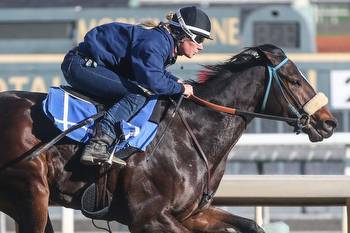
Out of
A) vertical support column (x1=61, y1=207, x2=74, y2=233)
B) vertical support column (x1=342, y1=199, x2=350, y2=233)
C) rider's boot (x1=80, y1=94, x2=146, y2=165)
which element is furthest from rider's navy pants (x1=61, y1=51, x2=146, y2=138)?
vertical support column (x1=342, y1=199, x2=350, y2=233)

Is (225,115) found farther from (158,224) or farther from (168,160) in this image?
(158,224)

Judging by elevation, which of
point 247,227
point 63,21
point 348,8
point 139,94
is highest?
point 348,8

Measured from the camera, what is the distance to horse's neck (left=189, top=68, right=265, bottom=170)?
16.5 ft

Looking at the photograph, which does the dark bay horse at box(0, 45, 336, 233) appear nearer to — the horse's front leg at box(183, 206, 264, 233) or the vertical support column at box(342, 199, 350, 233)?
the horse's front leg at box(183, 206, 264, 233)

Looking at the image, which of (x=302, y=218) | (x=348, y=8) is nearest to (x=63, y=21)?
(x=302, y=218)

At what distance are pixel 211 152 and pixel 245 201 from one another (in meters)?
0.84

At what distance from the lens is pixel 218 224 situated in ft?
16.5

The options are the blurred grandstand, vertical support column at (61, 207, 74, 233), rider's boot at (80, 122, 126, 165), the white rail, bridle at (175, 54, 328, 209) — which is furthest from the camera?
the blurred grandstand

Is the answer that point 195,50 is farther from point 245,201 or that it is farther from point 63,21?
point 63,21

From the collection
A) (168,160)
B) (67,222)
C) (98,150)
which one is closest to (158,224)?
(168,160)

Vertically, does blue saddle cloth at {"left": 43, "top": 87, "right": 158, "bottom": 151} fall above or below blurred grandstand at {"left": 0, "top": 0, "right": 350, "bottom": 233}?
below

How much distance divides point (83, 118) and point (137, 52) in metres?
0.45

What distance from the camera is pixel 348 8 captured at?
80.8 ft

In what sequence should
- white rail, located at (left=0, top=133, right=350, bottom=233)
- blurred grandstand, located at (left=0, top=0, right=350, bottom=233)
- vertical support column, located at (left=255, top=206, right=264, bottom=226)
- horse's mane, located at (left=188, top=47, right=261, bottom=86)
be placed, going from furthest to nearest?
blurred grandstand, located at (left=0, top=0, right=350, bottom=233) < vertical support column, located at (left=255, top=206, right=264, bottom=226) < white rail, located at (left=0, top=133, right=350, bottom=233) < horse's mane, located at (left=188, top=47, right=261, bottom=86)
